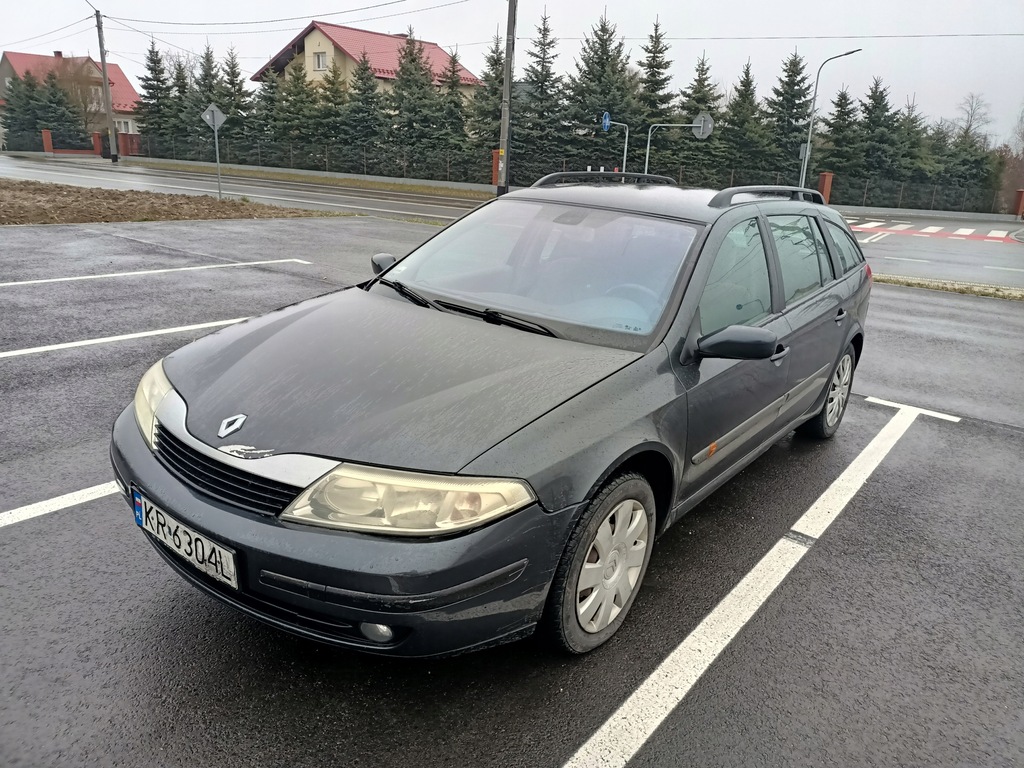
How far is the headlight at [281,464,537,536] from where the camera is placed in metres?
2.18

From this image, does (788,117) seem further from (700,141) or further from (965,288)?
(965,288)

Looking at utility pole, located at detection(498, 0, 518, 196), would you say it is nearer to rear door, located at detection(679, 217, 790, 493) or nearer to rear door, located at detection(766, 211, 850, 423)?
rear door, located at detection(766, 211, 850, 423)

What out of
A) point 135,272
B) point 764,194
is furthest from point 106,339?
point 764,194

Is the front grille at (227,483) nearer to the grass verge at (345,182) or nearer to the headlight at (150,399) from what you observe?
the headlight at (150,399)

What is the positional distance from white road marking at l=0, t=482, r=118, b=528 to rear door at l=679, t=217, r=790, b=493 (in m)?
2.64

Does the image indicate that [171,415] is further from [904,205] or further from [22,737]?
[904,205]

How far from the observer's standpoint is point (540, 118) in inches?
1533

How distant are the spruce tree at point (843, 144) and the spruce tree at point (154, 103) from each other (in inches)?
1697

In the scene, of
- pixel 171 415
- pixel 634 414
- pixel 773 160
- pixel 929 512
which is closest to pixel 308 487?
pixel 171 415

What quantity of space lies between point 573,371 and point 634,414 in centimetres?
27

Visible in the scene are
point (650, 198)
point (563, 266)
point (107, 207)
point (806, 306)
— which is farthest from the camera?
point (107, 207)

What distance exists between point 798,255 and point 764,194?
388 millimetres

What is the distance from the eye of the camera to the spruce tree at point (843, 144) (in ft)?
131

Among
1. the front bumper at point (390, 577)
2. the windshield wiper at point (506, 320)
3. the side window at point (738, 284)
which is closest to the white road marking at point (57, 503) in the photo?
the front bumper at point (390, 577)
